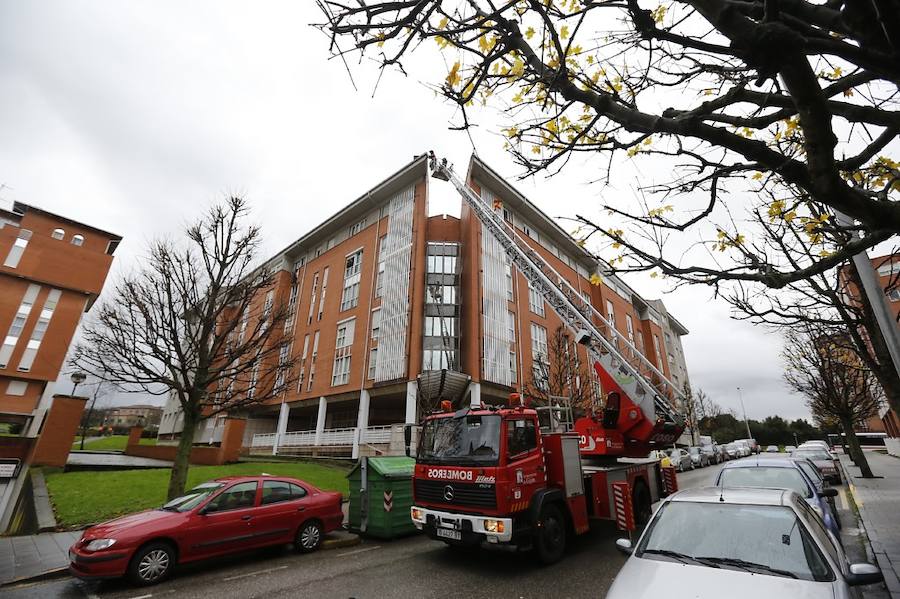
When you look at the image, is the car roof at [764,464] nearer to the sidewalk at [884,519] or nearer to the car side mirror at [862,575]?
the sidewalk at [884,519]

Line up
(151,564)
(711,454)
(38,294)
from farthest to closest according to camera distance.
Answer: (38,294)
(711,454)
(151,564)

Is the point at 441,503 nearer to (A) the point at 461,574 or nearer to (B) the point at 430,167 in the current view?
(A) the point at 461,574

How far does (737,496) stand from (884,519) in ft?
27.4

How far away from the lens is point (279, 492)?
8.13 meters

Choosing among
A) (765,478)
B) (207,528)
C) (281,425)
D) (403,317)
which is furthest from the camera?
(281,425)

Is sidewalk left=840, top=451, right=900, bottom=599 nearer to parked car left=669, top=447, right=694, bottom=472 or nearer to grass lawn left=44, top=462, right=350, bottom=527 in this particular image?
parked car left=669, top=447, right=694, bottom=472

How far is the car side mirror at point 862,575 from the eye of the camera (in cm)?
314

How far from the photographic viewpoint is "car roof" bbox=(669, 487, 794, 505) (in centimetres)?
428

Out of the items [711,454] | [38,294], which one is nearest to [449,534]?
[711,454]

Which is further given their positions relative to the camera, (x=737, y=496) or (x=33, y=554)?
(x=33, y=554)

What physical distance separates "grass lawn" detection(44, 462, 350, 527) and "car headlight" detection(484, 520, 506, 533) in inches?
382

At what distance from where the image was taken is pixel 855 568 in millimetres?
3277

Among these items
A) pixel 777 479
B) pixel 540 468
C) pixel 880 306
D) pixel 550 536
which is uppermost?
pixel 880 306

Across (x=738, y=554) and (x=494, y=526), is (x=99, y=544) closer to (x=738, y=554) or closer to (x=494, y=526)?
(x=494, y=526)
